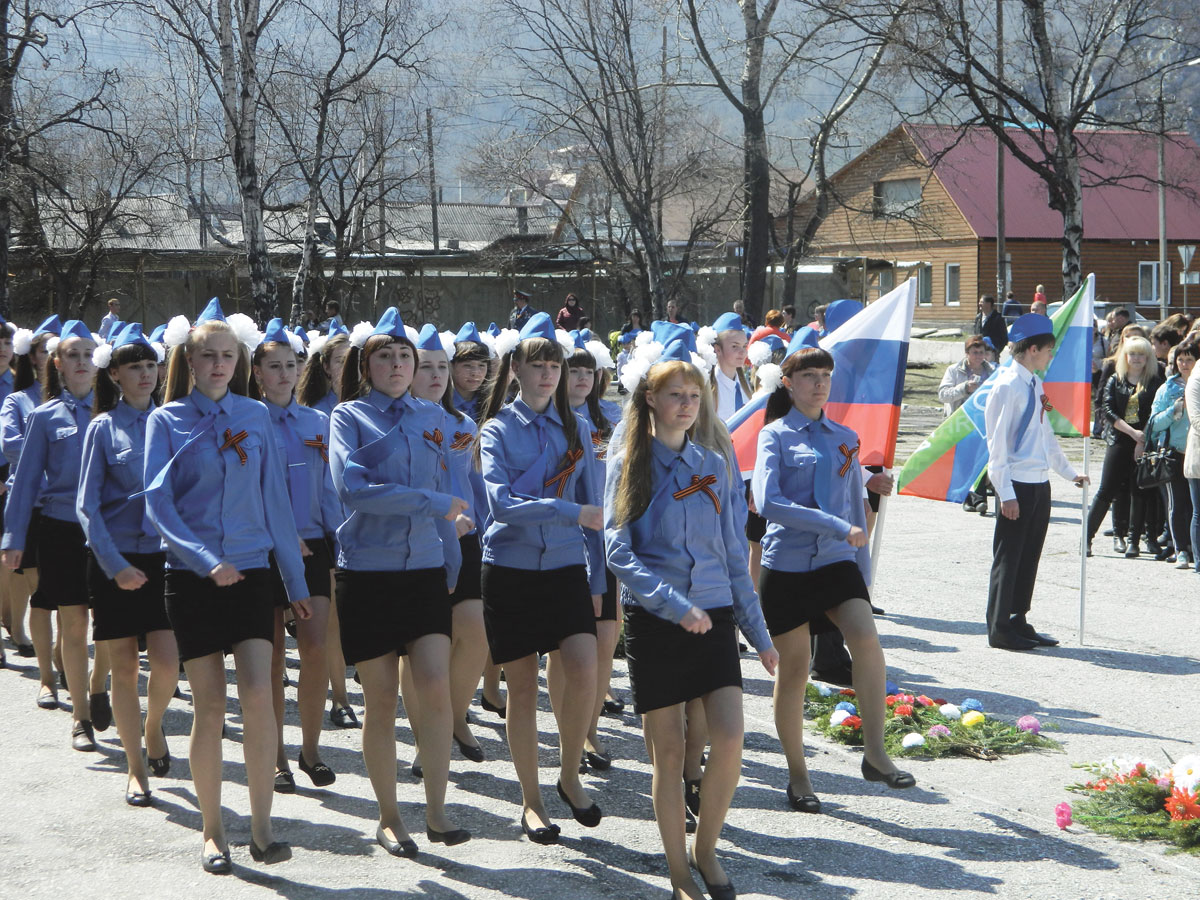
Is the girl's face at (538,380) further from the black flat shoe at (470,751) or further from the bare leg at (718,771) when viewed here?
the black flat shoe at (470,751)

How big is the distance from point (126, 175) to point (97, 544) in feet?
87.2

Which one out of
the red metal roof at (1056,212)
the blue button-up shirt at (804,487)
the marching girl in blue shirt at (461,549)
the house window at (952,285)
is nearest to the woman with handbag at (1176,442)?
the blue button-up shirt at (804,487)

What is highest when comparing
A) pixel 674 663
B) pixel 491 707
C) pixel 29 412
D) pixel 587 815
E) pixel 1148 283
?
pixel 1148 283

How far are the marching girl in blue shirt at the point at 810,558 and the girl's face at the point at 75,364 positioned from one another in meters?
3.43

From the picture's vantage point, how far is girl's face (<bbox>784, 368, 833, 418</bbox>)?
544 cm

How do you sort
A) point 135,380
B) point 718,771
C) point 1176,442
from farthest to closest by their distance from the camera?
point 1176,442 → point 135,380 → point 718,771

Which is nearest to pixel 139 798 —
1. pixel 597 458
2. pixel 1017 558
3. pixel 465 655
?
pixel 465 655

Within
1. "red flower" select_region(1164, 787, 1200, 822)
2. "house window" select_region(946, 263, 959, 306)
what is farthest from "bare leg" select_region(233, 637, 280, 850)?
"house window" select_region(946, 263, 959, 306)

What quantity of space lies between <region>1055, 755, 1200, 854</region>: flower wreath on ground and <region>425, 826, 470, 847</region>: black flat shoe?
7.28ft

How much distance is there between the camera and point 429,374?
573 centimetres

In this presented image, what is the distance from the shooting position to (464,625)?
5.91m

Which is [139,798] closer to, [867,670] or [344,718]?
[344,718]

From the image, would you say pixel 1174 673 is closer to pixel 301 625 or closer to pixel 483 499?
pixel 483 499

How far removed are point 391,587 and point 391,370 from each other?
0.81 meters
